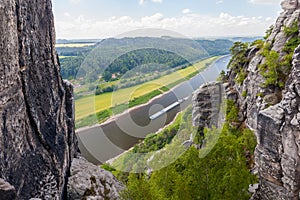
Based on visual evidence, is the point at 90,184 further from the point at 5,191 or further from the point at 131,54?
the point at 131,54

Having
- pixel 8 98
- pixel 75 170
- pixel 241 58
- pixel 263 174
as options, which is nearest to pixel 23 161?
pixel 8 98

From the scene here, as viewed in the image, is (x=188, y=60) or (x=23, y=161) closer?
(x=23, y=161)

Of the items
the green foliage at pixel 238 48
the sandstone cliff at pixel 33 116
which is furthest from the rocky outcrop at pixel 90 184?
the green foliage at pixel 238 48

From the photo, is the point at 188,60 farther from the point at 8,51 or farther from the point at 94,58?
the point at 8,51

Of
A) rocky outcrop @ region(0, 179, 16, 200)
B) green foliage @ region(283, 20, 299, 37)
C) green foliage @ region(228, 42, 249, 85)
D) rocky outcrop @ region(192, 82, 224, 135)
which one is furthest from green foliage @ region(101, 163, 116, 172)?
green foliage @ region(283, 20, 299, 37)

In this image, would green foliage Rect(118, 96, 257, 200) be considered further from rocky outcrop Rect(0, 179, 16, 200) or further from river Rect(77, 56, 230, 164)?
river Rect(77, 56, 230, 164)

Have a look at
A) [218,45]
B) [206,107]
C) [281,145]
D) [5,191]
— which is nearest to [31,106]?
[5,191]
